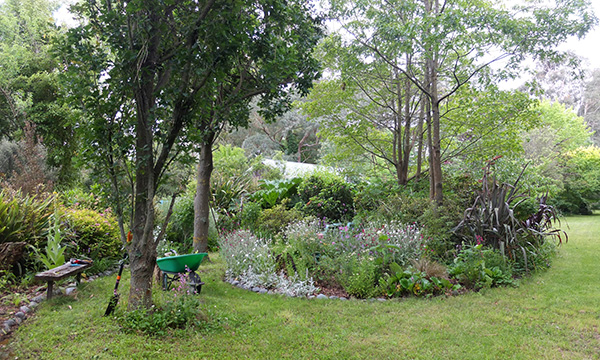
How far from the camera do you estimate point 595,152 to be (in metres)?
15.8

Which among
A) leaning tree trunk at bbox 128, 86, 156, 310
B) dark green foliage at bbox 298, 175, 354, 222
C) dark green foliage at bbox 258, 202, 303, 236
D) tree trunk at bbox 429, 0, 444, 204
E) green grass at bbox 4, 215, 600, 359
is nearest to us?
green grass at bbox 4, 215, 600, 359

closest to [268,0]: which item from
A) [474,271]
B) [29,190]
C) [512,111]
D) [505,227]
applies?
[474,271]

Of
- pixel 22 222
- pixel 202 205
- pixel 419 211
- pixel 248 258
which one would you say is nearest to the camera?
pixel 22 222

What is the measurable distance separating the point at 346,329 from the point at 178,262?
6.08 feet

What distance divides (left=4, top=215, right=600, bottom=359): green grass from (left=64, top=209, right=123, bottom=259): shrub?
110cm

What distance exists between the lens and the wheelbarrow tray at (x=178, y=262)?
379 cm

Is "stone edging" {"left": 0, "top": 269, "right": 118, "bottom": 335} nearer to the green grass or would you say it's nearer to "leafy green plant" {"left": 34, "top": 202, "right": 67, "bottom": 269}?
the green grass

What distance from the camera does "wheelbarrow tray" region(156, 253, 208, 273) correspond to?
3793 mm

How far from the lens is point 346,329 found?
10.4 feet

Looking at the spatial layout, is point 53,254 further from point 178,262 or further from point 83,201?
point 83,201

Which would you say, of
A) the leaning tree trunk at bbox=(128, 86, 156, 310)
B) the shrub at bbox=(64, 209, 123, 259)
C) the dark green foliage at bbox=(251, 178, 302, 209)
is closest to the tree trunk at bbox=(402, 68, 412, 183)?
the dark green foliage at bbox=(251, 178, 302, 209)

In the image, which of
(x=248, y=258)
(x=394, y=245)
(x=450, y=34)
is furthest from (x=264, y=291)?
(x=450, y=34)

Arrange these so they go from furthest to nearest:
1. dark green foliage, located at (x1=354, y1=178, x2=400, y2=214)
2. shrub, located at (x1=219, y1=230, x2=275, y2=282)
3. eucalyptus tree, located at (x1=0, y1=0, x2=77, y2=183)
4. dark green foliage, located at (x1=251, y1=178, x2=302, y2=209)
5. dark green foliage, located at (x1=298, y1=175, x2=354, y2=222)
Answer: eucalyptus tree, located at (x1=0, y1=0, x2=77, y2=183) < dark green foliage, located at (x1=251, y1=178, x2=302, y2=209) < dark green foliage, located at (x1=298, y1=175, x2=354, y2=222) < dark green foliage, located at (x1=354, y1=178, x2=400, y2=214) < shrub, located at (x1=219, y1=230, x2=275, y2=282)

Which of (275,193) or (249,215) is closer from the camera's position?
(249,215)
